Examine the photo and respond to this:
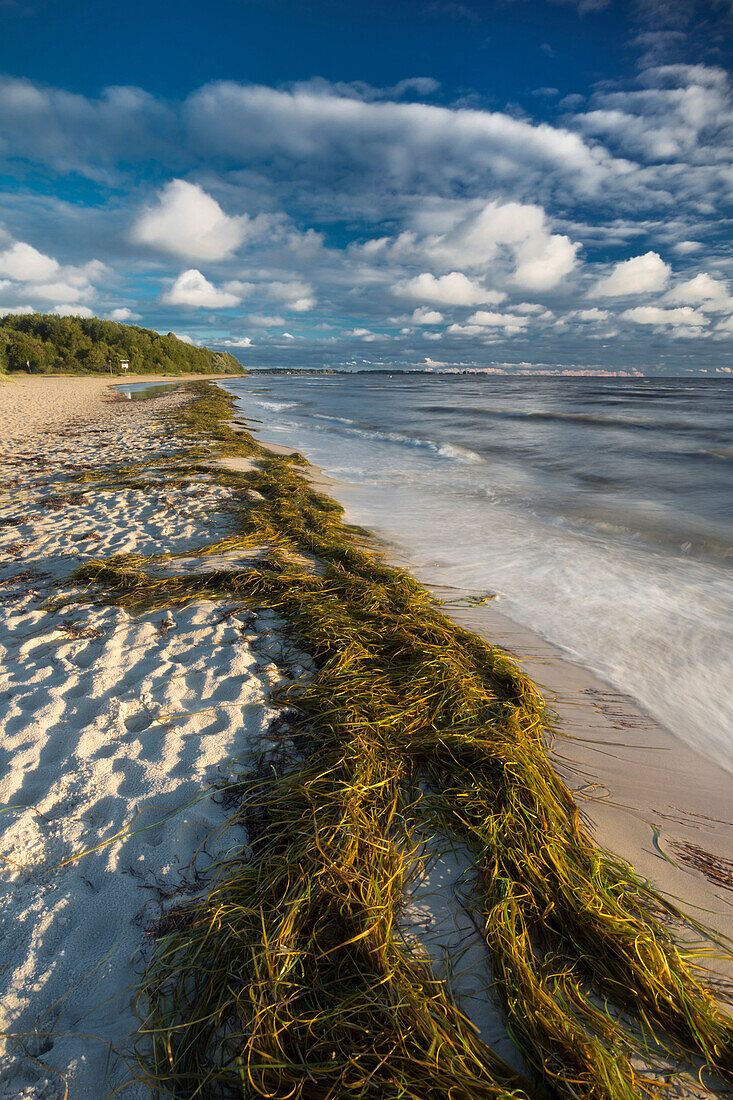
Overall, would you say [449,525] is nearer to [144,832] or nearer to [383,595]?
[383,595]

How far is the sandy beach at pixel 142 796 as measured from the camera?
1.18 meters

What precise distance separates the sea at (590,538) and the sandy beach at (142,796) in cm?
39

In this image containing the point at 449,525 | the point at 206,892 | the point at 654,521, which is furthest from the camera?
the point at 654,521

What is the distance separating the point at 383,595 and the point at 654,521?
17.0ft

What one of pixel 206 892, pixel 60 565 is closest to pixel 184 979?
pixel 206 892

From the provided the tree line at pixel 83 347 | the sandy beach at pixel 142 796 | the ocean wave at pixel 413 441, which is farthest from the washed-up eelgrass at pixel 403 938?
the tree line at pixel 83 347

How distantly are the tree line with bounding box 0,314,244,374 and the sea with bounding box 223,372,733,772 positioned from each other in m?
63.1

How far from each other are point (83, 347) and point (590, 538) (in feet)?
255

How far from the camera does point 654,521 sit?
21.4 ft

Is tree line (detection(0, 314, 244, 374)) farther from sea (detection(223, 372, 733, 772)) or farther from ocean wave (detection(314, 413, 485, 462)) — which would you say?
sea (detection(223, 372, 733, 772))

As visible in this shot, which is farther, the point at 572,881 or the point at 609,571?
the point at 609,571

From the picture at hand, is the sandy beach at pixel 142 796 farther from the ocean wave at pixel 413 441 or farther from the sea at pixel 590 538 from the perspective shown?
the ocean wave at pixel 413 441

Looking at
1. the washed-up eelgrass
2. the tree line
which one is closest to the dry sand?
the washed-up eelgrass

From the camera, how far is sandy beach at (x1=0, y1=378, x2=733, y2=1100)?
3.87ft
